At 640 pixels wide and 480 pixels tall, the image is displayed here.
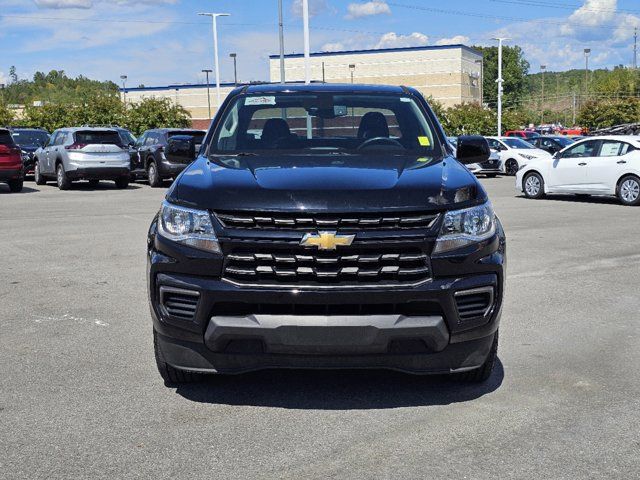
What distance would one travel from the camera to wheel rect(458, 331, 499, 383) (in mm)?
4816

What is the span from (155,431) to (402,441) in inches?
49.1

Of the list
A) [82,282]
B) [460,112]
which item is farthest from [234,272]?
[460,112]

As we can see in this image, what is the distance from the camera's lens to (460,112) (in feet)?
186

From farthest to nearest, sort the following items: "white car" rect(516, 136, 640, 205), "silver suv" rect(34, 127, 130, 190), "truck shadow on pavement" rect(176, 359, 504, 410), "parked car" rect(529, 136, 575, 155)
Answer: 1. "parked car" rect(529, 136, 575, 155)
2. "silver suv" rect(34, 127, 130, 190)
3. "white car" rect(516, 136, 640, 205)
4. "truck shadow on pavement" rect(176, 359, 504, 410)

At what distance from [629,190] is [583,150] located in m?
1.60

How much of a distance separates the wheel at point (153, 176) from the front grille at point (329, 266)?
68.0 feet

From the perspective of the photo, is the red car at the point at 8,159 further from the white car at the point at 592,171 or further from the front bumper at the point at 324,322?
the front bumper at the point at 324,322

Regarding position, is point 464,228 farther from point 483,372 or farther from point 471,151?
point 471,151

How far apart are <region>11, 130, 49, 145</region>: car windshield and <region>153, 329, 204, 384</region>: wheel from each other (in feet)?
83.7

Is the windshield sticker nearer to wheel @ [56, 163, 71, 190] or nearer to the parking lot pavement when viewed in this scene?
the parking lot pavement

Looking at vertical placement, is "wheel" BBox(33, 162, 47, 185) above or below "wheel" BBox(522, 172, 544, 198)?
above

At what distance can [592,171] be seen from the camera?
62.1 ft

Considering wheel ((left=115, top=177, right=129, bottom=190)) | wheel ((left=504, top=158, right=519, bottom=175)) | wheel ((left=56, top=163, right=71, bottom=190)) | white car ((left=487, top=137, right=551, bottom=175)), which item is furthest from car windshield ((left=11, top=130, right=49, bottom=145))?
wheel ((left=504, top=158, right=519, bottom=175))

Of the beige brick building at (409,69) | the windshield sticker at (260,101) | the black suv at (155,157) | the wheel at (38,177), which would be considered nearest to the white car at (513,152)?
the black suv at (155,157)
